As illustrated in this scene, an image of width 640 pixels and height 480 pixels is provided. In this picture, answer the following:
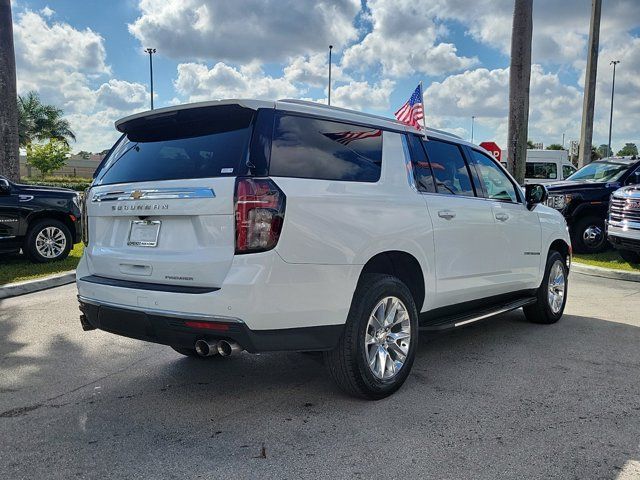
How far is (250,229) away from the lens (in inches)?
129

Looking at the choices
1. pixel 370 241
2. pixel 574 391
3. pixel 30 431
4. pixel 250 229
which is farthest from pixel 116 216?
pixel 574 391

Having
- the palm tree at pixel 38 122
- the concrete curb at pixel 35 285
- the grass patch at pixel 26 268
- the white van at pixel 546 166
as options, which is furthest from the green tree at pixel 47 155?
the concrete curb at pixel 35 285

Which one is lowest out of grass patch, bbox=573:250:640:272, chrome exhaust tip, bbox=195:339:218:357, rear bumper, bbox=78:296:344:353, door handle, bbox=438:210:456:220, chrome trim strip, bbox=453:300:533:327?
grass patch, bbox=573:250:640:272

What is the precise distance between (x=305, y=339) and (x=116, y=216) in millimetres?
1523

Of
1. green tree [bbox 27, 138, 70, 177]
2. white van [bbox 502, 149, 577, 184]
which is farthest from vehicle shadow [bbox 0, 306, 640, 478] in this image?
green tree [bbox 27, 138, 70, 177]

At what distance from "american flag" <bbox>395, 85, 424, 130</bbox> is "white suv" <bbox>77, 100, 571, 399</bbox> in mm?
1119

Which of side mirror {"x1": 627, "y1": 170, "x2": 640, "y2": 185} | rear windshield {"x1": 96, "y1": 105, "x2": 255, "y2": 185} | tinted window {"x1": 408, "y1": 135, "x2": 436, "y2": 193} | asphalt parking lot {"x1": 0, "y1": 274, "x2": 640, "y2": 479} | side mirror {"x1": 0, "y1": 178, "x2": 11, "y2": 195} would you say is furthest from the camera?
side mirror {"x1": 627, "y1": 170, "x2": 640, "y2": 185}

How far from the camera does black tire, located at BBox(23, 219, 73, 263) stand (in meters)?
9.32

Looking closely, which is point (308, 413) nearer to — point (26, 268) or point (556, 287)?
point (556, 287)

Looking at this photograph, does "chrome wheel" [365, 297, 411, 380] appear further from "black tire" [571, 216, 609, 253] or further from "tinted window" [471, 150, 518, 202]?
"black tire" [571, 216, 609, 253]

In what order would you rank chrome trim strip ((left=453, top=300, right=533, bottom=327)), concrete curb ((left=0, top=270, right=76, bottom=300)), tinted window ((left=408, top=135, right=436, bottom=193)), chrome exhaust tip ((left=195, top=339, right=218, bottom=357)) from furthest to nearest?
concrete curb ((left=0, top=270, right=76, bottom=300))
chrome trim strip ((left=453, top=300, right=533, bottom=327))
tinted window ((left=408, top=135, right=436, bottom=193))
chrome exhaust tip ((left=195, top=339, right=218, bottom=357))

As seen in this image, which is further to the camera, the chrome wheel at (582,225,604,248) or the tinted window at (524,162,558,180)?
the tinted window at (524,162,558,180)

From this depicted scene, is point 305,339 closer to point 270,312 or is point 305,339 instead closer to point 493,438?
point 270,312

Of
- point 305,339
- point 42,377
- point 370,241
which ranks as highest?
point 370,241
